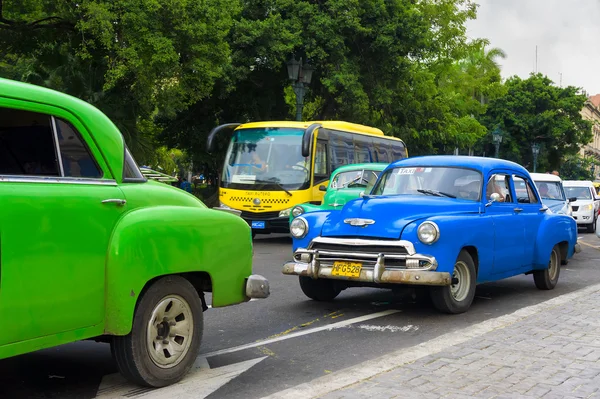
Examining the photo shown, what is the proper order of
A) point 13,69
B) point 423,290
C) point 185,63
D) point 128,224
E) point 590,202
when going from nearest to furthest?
1. point 128,224
2. point 423,290
3. point 185,63
4. point 590,202
5. point 13,69

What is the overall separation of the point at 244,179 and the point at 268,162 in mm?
736

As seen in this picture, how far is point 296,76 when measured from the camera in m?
25.0

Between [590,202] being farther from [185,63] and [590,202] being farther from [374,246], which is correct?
[374,246]

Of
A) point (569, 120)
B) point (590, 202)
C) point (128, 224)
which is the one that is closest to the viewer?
point (128, 224)

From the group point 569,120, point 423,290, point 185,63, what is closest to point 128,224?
point 423,290

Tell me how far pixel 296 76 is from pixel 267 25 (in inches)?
159

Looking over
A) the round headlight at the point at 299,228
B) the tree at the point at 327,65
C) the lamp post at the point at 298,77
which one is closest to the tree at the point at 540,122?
the tree at the point at 327,65

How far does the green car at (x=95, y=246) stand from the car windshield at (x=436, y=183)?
4072mm

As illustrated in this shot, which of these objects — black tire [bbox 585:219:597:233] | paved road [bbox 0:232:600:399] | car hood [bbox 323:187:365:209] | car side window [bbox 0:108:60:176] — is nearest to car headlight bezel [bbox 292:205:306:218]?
car hood [bbox 323:187:365:209]

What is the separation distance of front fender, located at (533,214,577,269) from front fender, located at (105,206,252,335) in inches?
216

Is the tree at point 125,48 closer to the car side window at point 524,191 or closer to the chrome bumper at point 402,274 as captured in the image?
the car side window at point 524,191

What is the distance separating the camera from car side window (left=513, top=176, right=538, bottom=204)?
1055cm

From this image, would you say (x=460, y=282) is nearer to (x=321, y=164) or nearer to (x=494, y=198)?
(x=494, y=198)

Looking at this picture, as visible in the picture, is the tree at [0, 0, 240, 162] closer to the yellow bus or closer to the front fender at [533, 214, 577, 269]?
the yellow bus
